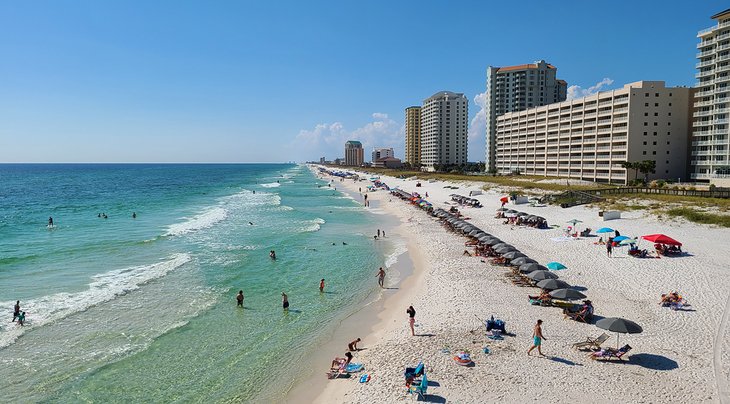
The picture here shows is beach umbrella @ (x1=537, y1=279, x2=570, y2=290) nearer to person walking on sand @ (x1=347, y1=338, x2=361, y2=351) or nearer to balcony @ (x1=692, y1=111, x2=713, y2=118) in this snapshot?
person walking on sand @ (x1=347, y1=338, x2=361, y2=351)

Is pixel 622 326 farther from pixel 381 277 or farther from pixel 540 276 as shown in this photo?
pixel 381 277

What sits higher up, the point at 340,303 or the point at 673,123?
the point at 673,123

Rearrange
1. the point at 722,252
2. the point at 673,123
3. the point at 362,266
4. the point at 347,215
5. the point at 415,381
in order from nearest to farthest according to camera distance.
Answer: the point at 415,381, the point at 722,252, the point at 362,266, the point at 347,215, the point at 673,123

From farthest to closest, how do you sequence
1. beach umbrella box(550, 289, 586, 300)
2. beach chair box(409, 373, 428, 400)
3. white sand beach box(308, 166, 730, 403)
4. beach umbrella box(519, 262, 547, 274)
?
beach umbrella box(519, 262, 547, 274) → beach umbrella box(550, 289, 586, 300) → white sand beach box(308, 166, 730, 403) → beach chair box(409, 373, 428, 400)

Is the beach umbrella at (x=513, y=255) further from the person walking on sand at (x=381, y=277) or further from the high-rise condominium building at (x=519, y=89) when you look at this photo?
the high-rise condominium building at (x=519, y=89)

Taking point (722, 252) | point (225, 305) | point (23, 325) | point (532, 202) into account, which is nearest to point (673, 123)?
point (532, 202)

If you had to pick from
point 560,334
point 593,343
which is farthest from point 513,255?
point 593,343

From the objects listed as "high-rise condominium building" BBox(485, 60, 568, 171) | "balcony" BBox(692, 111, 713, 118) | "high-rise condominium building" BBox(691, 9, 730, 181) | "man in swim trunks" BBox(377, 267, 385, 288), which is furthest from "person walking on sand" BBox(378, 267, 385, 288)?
"high-rise condominium building" BBox(485, 60, 568, 171)

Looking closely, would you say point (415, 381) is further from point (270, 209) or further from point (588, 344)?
point (270, 209)
